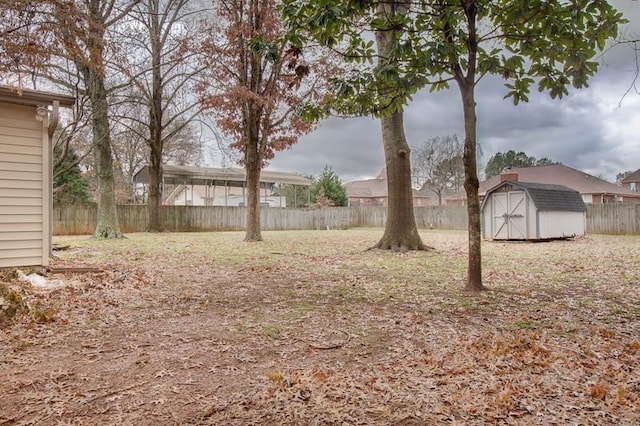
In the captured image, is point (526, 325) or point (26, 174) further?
point (26, 174)

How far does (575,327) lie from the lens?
366cm

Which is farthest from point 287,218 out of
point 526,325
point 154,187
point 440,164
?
point 440,164

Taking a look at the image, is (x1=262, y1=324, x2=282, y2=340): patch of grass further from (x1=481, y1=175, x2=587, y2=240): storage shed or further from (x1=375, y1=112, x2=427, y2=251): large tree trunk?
(x1=481, y1=175, x2=587, y2=240): storage shed

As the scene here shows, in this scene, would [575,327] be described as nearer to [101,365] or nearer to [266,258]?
[101,365]

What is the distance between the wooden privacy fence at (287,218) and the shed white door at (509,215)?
7093 mm

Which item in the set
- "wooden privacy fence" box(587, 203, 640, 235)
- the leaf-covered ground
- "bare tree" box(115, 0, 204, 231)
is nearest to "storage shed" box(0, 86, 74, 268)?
the leaf-covered ground

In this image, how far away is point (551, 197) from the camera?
14477mm

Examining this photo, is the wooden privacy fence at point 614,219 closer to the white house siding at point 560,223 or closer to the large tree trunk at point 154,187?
the white house siding at point 560,223

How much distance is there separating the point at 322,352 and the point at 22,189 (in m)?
5.53

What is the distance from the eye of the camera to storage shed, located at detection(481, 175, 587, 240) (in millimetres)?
13750

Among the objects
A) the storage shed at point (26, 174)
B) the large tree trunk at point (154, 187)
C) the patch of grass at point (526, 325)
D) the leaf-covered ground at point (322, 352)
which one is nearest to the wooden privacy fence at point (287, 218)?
the large tree trunk at point (154, 187)

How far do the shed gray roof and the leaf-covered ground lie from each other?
8.41 meters

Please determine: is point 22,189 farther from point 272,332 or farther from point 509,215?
point 509,215

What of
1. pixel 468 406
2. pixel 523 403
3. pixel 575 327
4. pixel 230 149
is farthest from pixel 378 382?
pixel 230 149
